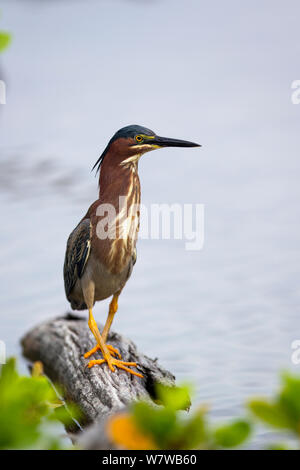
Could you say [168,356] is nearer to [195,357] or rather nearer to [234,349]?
[195,357]

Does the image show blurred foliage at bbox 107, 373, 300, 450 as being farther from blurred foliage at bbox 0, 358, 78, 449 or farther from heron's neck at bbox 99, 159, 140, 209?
heron's neck at bbox 99, 159, 140, 209

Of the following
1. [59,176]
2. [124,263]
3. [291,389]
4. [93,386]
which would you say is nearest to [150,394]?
[93,386]

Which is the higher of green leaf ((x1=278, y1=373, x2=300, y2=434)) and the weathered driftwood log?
green leaf ((x1=278, y1=373, x2=300, y2=434))

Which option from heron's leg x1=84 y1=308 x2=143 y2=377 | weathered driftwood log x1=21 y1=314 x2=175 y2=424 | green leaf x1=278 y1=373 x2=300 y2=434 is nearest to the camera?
green leaf x1=278 y1=373 x2=300 y2=434

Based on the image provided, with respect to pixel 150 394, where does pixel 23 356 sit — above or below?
below

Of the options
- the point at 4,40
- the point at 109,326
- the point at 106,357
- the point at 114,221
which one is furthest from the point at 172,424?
the point at 109,326

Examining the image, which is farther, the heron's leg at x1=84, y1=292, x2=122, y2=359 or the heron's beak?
the heron's leg at x1=84, y1=292, x2=122, y2=359

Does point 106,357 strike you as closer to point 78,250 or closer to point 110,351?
point 110,351

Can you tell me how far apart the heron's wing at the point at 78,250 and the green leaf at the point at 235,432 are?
270 centimetres

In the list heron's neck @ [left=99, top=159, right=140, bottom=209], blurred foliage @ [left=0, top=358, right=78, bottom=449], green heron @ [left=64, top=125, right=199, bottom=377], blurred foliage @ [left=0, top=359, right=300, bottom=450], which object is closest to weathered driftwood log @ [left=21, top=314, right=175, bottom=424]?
green heron @ [left=64, top=125, right=199, bottom=377]

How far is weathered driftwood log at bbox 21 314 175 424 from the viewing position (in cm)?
390

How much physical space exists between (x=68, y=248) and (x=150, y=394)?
1.03 metres

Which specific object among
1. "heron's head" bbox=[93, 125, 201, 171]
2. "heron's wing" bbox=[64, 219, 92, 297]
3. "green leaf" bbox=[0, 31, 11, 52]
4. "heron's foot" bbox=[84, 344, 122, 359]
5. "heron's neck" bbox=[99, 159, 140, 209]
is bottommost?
"heron's foot" bbox=[84, 344, 122, 359]
